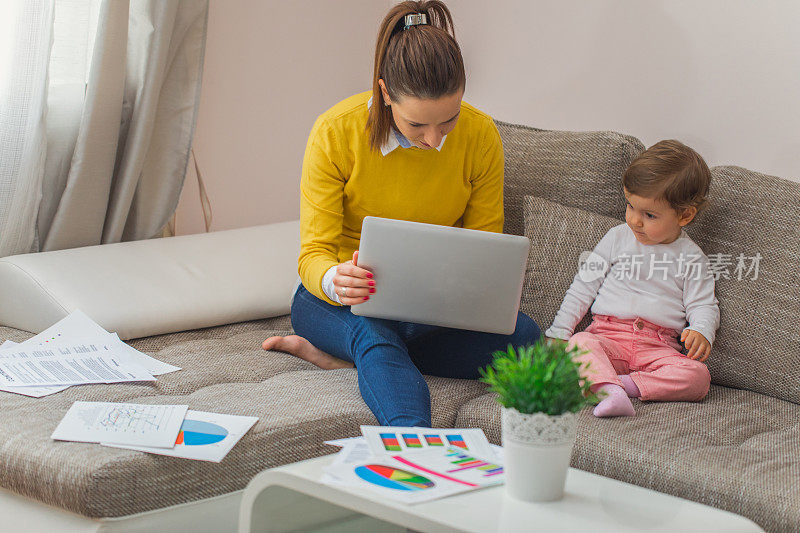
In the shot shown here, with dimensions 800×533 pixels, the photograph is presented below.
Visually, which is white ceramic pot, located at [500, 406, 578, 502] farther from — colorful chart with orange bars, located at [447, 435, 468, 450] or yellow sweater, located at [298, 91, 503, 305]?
→ yellow sweater, located at [298, 91, 503, 305]

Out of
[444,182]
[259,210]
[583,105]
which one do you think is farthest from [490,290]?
[259,210]

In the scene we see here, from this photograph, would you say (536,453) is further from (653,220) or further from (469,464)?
(653,220)

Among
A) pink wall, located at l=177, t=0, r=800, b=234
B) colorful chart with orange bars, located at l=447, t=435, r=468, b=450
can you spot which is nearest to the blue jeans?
colorful chart with orange bars, located at l=447, t=435, r=468, b=450

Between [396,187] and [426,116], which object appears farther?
[396,187]

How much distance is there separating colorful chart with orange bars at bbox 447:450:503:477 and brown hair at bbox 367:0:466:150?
768 mm

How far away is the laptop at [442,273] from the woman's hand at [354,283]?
0.01m

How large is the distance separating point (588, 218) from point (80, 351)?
121 centimetres

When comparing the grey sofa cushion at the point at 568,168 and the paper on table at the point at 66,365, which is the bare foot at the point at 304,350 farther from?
the grey sofa cushion at the point at 568,168

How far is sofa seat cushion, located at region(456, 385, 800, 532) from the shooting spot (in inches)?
56.1

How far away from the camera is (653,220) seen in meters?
1.98

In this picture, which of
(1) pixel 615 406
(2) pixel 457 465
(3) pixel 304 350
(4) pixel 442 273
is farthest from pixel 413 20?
(2) pixel 457 465

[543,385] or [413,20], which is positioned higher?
[413,20]

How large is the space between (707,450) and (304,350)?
90 centimetres

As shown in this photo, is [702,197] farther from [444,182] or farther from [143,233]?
[143,233]
